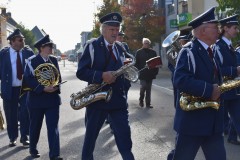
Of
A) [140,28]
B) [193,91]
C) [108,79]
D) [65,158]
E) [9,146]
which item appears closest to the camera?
[193,91]

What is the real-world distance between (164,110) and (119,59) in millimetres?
6632

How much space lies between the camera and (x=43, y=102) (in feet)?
21.0

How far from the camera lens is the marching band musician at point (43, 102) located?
636cm

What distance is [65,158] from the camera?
21.5ft

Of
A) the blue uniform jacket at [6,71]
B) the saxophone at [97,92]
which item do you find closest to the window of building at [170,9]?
the blue uniform jacket at [6,71]

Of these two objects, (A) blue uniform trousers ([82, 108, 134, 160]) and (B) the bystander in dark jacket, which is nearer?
(A) blue uniform trousers ([82, 108, 134, 160])

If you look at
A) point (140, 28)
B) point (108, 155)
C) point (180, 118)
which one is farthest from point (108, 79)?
point (140, 28)

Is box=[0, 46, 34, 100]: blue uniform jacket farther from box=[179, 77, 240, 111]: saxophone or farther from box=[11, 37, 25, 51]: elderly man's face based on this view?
box=[179, 77, 240, 111]: saxophone

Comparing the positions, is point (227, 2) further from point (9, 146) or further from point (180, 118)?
point (180, 118)

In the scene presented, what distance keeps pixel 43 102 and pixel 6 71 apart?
1545 mm

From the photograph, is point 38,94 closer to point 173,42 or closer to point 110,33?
point 110,33

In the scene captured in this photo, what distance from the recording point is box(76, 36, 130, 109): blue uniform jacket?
16.6 feet

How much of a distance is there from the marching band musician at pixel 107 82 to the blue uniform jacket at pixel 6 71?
2.72 m

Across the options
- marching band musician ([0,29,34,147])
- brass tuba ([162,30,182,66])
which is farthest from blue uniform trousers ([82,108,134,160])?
marching band musician ([0,29,34,147])
